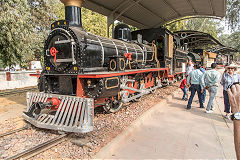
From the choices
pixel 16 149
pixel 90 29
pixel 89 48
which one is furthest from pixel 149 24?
pixel 16 149

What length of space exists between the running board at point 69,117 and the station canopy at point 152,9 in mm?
6656

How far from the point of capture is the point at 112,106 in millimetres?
5336

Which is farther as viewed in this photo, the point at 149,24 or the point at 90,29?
the point at 90,29

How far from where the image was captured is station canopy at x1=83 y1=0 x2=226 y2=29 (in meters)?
9.39

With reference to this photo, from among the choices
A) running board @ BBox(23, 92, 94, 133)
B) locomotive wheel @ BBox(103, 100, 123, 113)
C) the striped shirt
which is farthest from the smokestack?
the striped shirt

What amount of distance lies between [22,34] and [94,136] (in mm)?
10444

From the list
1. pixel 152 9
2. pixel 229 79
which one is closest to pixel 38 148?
pixel 229 79

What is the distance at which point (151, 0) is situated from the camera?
10.0 meters

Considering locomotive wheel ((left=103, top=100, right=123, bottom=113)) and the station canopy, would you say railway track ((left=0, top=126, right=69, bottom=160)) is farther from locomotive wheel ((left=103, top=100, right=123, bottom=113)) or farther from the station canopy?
the station canopy

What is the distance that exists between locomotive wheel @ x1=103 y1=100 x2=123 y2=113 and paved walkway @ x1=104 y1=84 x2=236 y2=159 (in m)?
1.13

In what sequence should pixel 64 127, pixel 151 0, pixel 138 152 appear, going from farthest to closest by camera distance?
pixel 151 0
pixel 64 127
pixel 138 152

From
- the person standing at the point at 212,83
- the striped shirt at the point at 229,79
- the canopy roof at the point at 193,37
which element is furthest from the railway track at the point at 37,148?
the canopy roof at the point at 193,37

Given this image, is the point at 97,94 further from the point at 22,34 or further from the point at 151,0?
the point at 22,34

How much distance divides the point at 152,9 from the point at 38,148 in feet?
37.0
